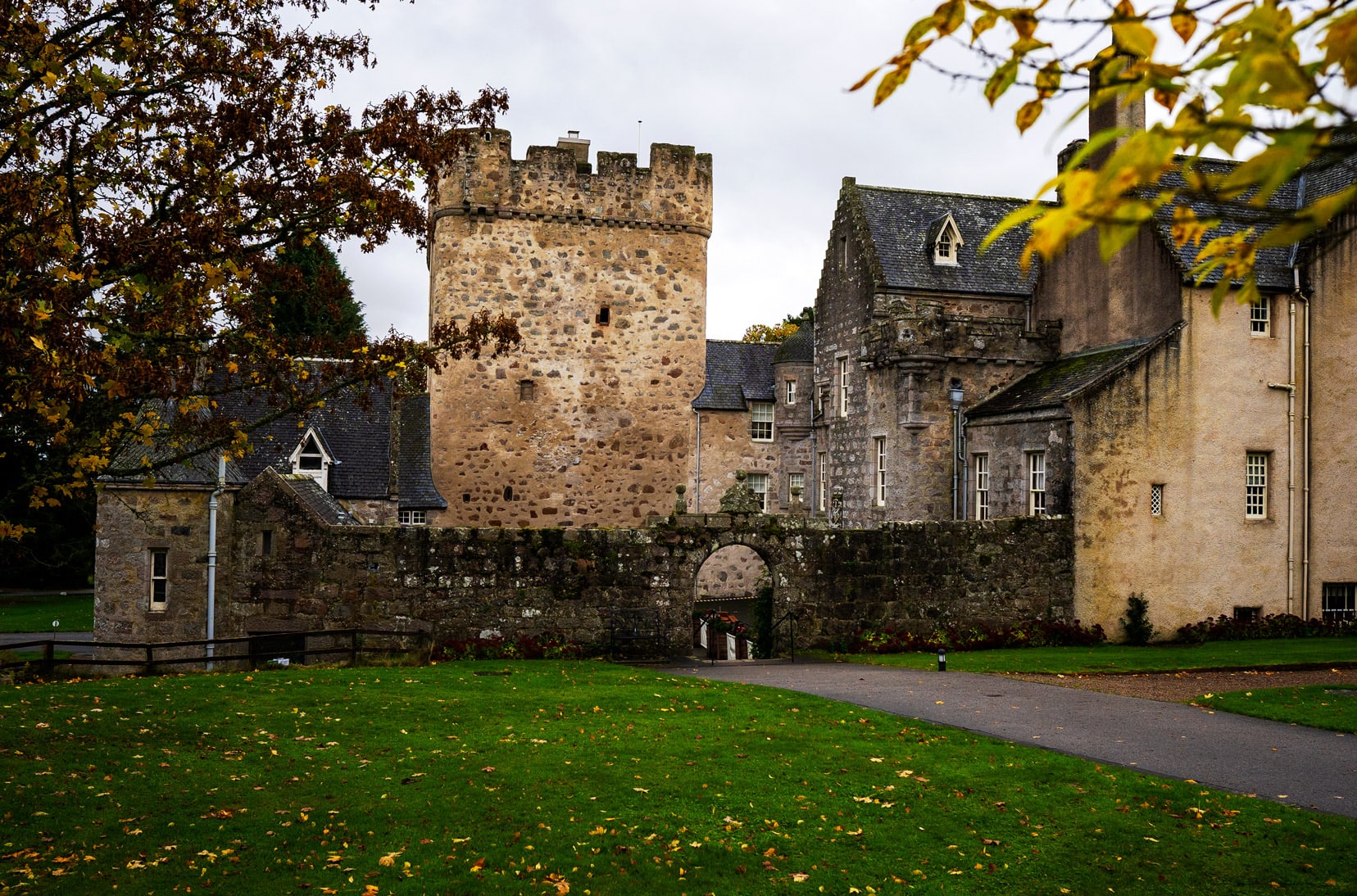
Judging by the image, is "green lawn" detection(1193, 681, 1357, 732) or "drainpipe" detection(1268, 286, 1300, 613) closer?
"green lawn" detection(1193, 681, 1357, 732)

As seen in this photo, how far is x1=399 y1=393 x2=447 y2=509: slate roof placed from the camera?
34344mm

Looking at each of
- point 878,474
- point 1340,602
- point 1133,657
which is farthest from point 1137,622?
point 878,474

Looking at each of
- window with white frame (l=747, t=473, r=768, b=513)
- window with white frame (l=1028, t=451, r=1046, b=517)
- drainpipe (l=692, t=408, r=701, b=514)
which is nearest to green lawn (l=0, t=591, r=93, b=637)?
drainpipe (l=692, t=408, r=701, b=514)

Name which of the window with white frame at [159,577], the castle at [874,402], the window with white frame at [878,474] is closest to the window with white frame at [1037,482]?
the castle at [874,402]

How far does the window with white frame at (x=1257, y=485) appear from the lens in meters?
26.8

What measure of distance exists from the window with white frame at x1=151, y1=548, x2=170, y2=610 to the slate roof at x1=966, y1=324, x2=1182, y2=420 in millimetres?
20844

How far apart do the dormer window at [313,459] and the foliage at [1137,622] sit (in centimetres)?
2142

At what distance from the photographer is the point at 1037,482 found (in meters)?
27.4

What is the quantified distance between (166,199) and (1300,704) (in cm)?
1747

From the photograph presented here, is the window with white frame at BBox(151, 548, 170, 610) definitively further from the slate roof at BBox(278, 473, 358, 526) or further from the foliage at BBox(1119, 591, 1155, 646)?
the foliage at BBox(1119, 591, 1155, 646)

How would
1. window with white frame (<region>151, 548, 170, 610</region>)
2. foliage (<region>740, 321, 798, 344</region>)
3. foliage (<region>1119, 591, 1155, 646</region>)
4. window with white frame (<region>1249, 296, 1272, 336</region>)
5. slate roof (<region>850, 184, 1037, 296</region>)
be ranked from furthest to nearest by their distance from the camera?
foliage (<region>740, 321, 798, 344</region>) < slate roof (<region>850, 184, 1037, 296</region>) < window with white frame (<region>151, 548, 170, 610</region>) < window with white frame (<region>1249, 296, 1272, 336</region>) < foliage (<region>1119, 591, 1155, 646</region>)

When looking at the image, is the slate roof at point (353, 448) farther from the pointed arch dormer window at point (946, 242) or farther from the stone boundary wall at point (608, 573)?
the pointed arch dormer window at point (946, 242)

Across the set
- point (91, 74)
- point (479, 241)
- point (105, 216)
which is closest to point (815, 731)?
point (105, 216)

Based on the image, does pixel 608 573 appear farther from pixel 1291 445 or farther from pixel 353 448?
pixel 1291 445
